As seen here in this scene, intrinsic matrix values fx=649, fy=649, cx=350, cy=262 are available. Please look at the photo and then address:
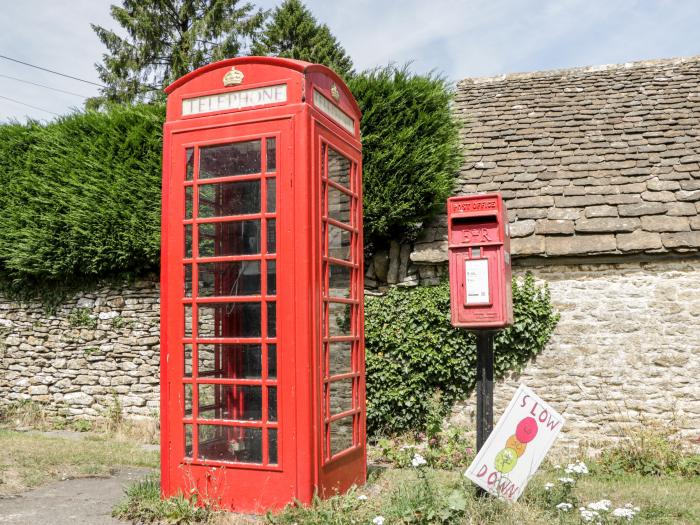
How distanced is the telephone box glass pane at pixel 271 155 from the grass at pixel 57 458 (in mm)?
3449

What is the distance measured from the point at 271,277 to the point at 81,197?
20.4 feet

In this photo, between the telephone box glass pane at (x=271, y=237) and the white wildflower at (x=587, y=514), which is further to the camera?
the telephone box glass pane at (x=271, y=237)

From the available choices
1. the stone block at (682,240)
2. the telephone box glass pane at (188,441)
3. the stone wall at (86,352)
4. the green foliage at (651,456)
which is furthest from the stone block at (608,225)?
the stone wall at (86,352)

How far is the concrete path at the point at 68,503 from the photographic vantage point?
15.0 ft

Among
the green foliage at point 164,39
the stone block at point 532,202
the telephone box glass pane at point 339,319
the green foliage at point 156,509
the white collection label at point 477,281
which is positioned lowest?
the green foliage at point 156,509

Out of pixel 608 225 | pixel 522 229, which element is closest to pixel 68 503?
pixel 522 229

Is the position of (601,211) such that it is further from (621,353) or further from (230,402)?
(230,402)

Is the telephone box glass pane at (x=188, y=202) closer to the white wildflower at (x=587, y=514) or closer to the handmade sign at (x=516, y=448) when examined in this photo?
the handmade sign at (x=516, y=448)

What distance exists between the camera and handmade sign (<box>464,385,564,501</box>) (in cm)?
456

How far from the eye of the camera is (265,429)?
4.48 m

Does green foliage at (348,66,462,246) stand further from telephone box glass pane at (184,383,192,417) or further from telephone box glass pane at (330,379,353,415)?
telephone box glass pane at (184,383,192,417)

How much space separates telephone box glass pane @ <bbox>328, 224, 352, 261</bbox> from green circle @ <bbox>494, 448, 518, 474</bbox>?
1867 millimetres

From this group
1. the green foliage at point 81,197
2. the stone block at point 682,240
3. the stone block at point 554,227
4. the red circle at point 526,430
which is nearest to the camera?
the red circle at point 526,430

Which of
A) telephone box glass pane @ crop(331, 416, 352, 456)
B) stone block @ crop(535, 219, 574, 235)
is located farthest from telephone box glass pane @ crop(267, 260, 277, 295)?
stone block @ crop(535, 219, 574, 235)
